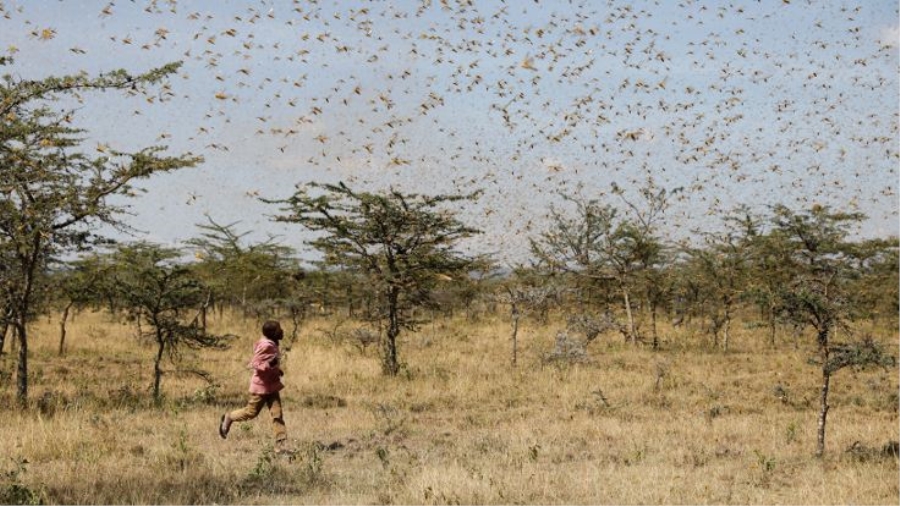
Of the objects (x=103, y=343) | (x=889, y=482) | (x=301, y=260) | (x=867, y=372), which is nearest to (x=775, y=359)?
(x=867, y=372)

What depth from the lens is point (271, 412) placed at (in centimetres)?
948

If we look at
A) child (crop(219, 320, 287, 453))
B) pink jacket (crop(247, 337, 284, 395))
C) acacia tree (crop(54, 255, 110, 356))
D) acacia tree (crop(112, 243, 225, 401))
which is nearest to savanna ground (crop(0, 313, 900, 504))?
child (crop(219, 320, 287, 453))

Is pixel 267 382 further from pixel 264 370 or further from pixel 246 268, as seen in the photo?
pixel 246 268

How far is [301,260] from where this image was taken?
42781 mm

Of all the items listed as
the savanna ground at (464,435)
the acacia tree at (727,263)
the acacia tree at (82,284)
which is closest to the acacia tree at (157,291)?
the acacia tree at (82,284)

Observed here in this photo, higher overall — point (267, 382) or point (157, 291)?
point (157, 291)

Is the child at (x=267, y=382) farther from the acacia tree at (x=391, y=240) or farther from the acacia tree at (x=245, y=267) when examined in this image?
the acacia tree at (x=245, y=267)

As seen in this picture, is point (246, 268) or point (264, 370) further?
point (246, 268)

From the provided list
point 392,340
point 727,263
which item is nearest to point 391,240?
point 392,340

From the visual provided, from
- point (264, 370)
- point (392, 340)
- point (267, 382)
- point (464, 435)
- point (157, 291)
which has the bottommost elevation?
point (464, 435)

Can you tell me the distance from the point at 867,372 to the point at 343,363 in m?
14.5

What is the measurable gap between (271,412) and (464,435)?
3176 mm

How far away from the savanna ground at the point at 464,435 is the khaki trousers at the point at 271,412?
0.35 meters

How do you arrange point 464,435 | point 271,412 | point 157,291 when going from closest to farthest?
point 271,412, point 464,435, point 157,291
